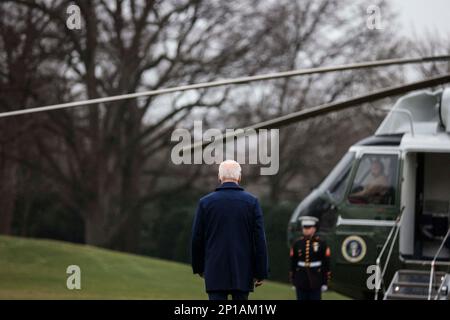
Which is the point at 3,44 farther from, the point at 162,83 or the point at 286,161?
the point at 286,161

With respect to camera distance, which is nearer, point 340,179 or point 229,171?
point 229,171

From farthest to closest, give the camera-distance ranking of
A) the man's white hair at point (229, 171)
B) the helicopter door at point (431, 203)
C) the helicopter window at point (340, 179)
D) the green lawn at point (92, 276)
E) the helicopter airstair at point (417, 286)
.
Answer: the green lawn at point (92, 276) → the helicopter window at point (340, 179) → the helicopter door at point (431, 203) → the helicopter airstair at point (417, 286) → the man's white hair at point (229, 171)

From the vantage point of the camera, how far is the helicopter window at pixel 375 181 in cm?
1376

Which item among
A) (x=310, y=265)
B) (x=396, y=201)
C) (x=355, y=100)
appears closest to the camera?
(x=355, y=100)

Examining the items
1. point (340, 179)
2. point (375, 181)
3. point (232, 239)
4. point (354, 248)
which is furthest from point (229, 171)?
point (340, 179)

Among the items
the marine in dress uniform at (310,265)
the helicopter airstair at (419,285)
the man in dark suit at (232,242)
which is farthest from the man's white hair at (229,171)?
the marine in dress uniform at (310,265)

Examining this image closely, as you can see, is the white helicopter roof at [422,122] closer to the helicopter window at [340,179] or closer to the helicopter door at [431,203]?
the helicopter door at [431,203]

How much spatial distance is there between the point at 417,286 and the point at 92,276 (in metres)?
10.2

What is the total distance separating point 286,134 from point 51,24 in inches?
355

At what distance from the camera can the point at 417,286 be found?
12109mm

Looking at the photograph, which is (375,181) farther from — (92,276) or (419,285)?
(92,276)

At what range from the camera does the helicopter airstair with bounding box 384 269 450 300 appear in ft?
38.4

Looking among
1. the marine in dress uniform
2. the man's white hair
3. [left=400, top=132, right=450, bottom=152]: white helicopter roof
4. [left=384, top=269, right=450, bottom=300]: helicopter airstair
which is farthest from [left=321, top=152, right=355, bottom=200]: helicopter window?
the man's white hair
